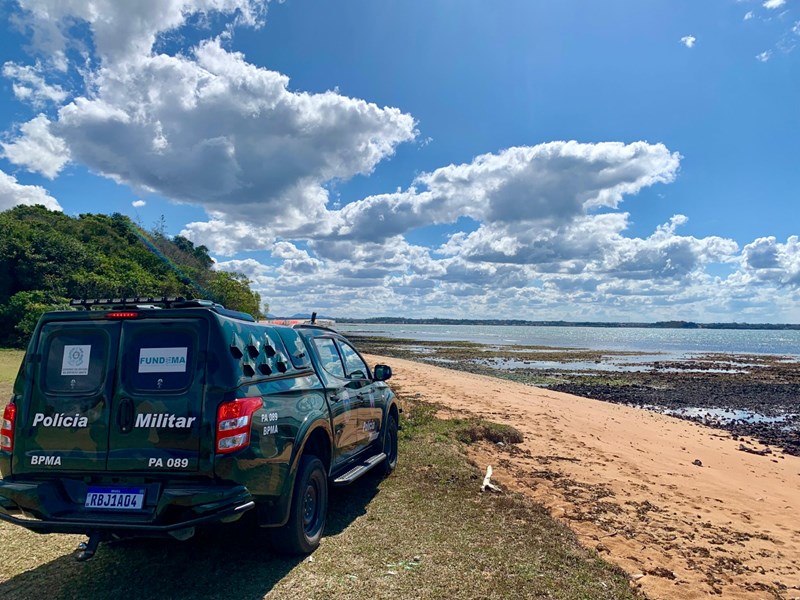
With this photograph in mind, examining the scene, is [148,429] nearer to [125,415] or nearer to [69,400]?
[125,415]

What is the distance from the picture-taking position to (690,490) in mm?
7938

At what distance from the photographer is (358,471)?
5648 mm

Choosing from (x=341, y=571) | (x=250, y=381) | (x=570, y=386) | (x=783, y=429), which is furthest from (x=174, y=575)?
(x=570, y=386)

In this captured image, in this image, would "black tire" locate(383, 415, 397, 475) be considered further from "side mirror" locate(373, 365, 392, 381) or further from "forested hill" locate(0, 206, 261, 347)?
"forested hill" locate(0, 206, 261, 347)

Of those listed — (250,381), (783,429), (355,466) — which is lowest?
(783,429)

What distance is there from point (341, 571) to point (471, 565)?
3.63 ft

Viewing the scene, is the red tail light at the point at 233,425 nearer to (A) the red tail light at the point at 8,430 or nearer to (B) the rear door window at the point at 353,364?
(A) the red tail light at the point at 8,430

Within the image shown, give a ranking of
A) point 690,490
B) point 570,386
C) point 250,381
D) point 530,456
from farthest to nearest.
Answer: point 570,386, point 530,456, point 690,490, point 250,381

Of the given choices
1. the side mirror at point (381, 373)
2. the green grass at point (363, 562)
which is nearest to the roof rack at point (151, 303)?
the green grass at point (363, 562)

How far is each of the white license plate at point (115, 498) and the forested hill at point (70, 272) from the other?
50.3 feet

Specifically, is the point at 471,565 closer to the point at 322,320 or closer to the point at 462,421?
the point at 322,320

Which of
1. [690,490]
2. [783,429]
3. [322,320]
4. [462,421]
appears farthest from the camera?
[783,429]

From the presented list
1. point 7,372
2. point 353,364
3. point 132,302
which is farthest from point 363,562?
point 7,372

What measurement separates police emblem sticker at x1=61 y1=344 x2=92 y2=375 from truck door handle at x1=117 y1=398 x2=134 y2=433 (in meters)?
0.45
